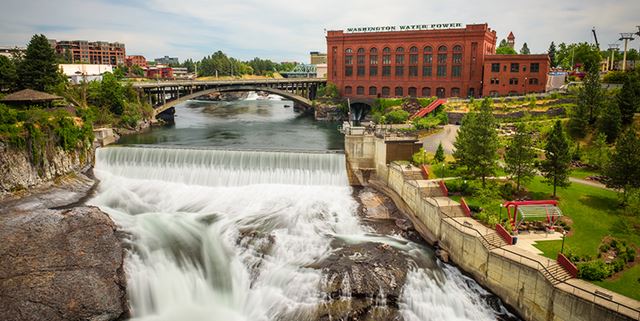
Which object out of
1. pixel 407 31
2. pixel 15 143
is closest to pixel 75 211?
pixel 15 143

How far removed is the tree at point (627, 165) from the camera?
26141 millimetres

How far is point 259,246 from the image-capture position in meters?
29.1

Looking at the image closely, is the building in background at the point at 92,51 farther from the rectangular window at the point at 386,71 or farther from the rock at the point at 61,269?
the rock at the point at 61,269

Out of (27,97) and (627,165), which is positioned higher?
(27,97)

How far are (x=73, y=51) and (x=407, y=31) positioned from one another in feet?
474

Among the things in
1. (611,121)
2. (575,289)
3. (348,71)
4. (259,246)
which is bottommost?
(259,246)

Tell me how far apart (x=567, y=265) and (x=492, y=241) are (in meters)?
4.22

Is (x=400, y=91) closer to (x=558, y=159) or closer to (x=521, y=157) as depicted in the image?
(x=521, y=157)

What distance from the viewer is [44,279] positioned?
2302 centimetres

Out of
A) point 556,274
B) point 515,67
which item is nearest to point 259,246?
point 556,274

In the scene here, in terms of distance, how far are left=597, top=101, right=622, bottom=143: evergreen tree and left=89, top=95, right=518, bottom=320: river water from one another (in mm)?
22854

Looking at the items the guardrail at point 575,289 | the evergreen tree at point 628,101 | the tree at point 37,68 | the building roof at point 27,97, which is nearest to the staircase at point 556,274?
the guardrail at point 575,289

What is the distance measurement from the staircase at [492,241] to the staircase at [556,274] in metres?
3.25

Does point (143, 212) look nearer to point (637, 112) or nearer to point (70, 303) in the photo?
point (70, 303)
